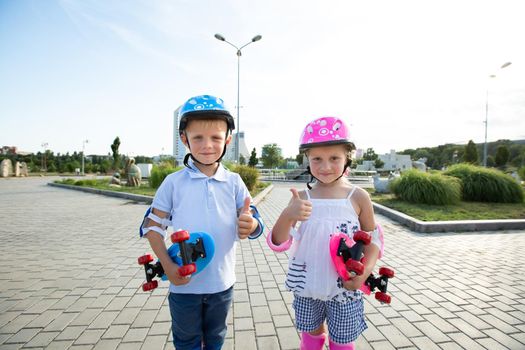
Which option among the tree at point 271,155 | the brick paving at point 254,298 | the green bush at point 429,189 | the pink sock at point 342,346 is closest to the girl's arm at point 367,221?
the pink sock at point 342,346

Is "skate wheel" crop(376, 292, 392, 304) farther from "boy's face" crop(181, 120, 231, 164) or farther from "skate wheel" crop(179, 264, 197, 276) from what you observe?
"boy's face" crop(181, 120, 231, 164)

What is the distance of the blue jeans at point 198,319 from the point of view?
5.98 ft

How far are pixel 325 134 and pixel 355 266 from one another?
0.84 metres

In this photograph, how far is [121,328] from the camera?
2869 millimetres

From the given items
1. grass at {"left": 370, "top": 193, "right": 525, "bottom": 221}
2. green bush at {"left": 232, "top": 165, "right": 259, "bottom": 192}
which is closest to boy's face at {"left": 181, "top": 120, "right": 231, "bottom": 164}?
grass at {"left": 370, "top": 193, "right": 525, "bottom": 221}

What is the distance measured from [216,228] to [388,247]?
16.9ft

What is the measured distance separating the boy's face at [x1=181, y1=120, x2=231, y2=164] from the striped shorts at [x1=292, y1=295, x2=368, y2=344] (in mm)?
1156

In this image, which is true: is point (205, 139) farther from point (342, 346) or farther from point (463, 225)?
point (463, 225)

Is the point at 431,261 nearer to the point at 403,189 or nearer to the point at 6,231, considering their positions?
the point at 403,189

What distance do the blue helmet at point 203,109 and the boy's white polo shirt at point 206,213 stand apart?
1.15 ft

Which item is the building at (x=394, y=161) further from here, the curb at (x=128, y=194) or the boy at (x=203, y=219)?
the boy at (x=203, y=219)

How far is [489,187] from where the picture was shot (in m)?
11.0

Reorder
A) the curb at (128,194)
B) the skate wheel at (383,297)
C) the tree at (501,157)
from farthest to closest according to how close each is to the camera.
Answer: the tree at (501,157) → the curb at (128,194) → the skate wheel at (383,297)

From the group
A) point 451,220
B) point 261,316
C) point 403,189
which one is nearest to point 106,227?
point 261,316
